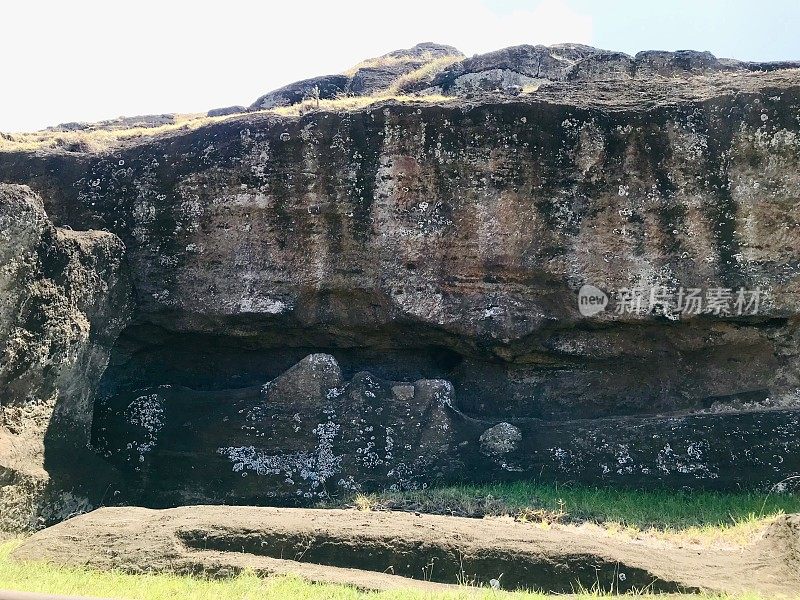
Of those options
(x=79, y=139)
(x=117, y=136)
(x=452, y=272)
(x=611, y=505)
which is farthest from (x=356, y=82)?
(x=611, y=505)

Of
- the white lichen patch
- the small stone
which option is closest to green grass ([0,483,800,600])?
the small stone

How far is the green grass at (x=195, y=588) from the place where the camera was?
5.76 metres

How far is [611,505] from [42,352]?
22.4 ft

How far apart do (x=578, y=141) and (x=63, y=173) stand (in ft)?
24.9

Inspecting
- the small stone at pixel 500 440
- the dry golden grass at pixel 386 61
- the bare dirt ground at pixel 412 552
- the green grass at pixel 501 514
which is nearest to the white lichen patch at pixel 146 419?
the green grass at pixel 501 514

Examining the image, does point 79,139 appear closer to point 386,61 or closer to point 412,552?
point 412,552

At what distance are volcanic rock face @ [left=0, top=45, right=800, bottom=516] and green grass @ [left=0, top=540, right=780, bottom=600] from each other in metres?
3.67

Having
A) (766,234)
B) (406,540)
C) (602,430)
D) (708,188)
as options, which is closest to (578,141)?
(708,188)

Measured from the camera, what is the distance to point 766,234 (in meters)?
10.9

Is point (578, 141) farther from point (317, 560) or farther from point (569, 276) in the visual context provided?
point (317, 560)

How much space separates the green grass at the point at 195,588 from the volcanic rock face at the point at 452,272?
12.0 feet

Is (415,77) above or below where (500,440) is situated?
above

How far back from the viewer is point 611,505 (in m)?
9.04

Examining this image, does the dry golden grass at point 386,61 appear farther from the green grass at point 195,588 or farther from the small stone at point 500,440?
the green grass at point 195,588
